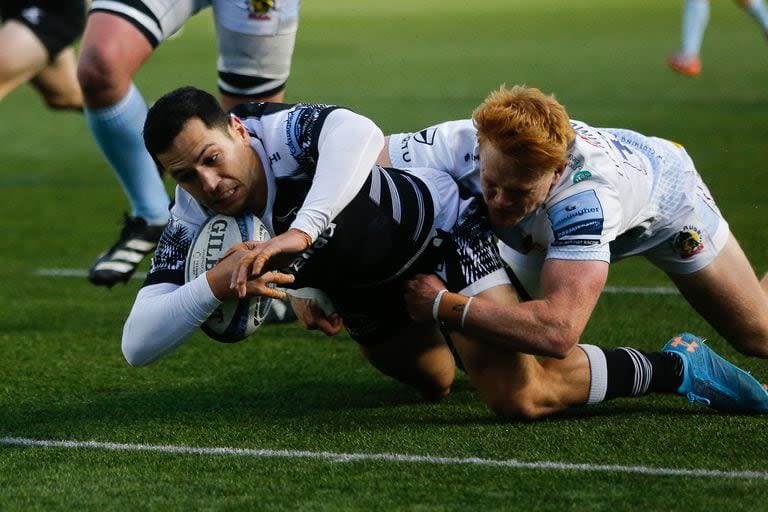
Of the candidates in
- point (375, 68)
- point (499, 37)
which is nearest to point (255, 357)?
point (375, 68)

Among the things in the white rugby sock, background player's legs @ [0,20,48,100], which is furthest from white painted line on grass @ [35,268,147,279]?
the white rugby sock

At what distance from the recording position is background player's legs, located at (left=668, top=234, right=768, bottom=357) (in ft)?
19.0

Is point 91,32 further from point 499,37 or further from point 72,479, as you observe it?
point 499,37

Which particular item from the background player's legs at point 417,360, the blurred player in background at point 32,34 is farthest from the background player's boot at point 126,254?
the background player's legs at point 417,360

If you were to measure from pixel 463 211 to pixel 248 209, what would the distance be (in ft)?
3.02

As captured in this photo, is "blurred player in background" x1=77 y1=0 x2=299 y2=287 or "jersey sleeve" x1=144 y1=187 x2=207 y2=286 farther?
"blurred player in background" x1=77 y1=0 x2=299 y2=287

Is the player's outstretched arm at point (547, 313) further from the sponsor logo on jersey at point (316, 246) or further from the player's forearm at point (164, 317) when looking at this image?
the player's forearm at point (164, 317)

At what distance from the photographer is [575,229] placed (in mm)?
5121

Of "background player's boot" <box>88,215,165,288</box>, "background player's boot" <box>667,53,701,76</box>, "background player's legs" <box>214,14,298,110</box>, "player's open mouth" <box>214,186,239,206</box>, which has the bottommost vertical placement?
"background player's boot" <box>667,53,701,76</box>

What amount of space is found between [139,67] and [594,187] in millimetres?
2736

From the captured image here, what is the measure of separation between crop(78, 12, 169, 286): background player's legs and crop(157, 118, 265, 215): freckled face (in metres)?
1.93

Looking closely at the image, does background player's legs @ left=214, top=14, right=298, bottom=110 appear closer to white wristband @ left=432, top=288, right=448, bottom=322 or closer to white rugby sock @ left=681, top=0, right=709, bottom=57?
white wristband @ left=432, top=288, right=448, bottom=322

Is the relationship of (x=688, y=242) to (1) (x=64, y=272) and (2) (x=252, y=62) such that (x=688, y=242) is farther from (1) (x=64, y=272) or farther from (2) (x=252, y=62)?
(1) (x=64, y=272)

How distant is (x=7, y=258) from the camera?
30.3ft
